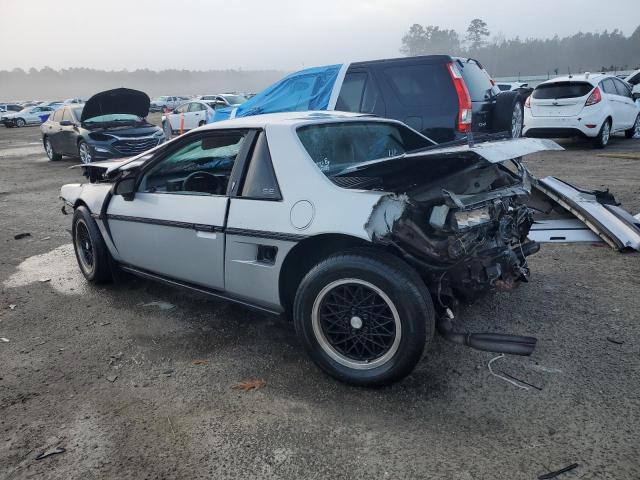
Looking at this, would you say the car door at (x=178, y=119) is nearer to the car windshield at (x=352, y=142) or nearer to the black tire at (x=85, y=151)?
the black tire at (x=85, y=151)

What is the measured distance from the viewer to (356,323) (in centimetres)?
275

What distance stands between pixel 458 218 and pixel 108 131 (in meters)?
11.3

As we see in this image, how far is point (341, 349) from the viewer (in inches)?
113

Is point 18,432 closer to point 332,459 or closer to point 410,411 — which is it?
point 332,459

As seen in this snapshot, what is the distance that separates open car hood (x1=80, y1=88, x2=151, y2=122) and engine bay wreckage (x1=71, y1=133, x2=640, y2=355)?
8.20 metres

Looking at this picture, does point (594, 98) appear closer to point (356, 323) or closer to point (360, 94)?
point (360, 94)

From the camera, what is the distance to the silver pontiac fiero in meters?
2.66

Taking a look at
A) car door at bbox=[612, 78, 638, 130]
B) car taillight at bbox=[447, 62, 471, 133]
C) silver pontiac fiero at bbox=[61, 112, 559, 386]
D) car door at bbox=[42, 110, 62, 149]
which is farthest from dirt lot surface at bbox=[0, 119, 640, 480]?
car door at bbox=[42, 110, 62, 149]

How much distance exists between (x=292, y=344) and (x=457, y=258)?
1.30 m

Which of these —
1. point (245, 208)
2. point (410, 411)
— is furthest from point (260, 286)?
point (410, 411)

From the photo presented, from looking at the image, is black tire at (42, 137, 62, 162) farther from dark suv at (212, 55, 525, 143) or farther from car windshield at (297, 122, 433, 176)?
car windshield at (297, 122, 433, 176)

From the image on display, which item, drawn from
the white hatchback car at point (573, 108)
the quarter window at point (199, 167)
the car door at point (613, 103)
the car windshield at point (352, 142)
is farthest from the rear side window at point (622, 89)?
the quarter window at point (199, 167)

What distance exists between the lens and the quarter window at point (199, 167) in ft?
11.6

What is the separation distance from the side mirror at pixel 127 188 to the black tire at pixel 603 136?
1114 centimetres
